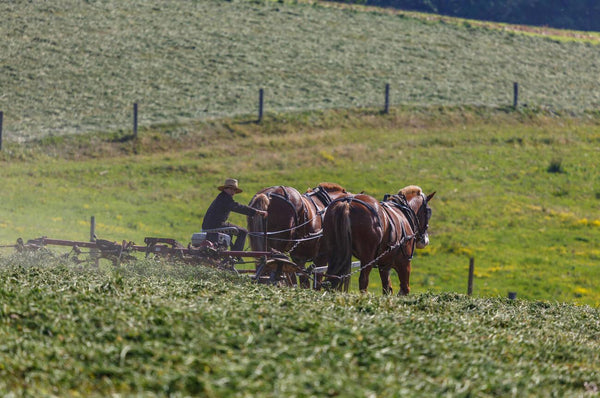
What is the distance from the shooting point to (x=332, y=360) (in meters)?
8.10

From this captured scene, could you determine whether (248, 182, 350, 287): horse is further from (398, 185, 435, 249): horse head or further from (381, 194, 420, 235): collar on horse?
(398, 185, 435, 249): horse head

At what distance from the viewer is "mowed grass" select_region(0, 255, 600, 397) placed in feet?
23.9

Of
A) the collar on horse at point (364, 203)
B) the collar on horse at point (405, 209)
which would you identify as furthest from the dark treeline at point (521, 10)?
the collar on horse at point (364, 203)

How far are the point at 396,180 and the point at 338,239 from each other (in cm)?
2008

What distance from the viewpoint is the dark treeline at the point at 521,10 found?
94.9 meters

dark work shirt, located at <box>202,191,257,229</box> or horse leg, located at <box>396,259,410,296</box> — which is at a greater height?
dark work shirt, located at <box>202,191,257,229</box>

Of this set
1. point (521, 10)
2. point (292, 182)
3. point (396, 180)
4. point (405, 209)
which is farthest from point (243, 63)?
point (521, 10)

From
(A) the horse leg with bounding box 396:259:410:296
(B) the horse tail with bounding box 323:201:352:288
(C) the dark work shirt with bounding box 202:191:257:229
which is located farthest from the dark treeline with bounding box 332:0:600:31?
(B) the horse tail with bounding box 323:201:352:288

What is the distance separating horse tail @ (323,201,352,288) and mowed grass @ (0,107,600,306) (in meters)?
8.91

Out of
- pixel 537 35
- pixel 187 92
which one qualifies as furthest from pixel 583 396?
pixel 537 35

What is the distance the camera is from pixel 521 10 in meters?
96.6

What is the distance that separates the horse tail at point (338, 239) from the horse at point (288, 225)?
120 centimetres

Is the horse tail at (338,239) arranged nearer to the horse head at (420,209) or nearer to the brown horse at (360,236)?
the brown horse at (360,236)

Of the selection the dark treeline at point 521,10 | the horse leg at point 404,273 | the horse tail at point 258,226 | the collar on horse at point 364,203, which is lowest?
the horse leg at point 404,273
